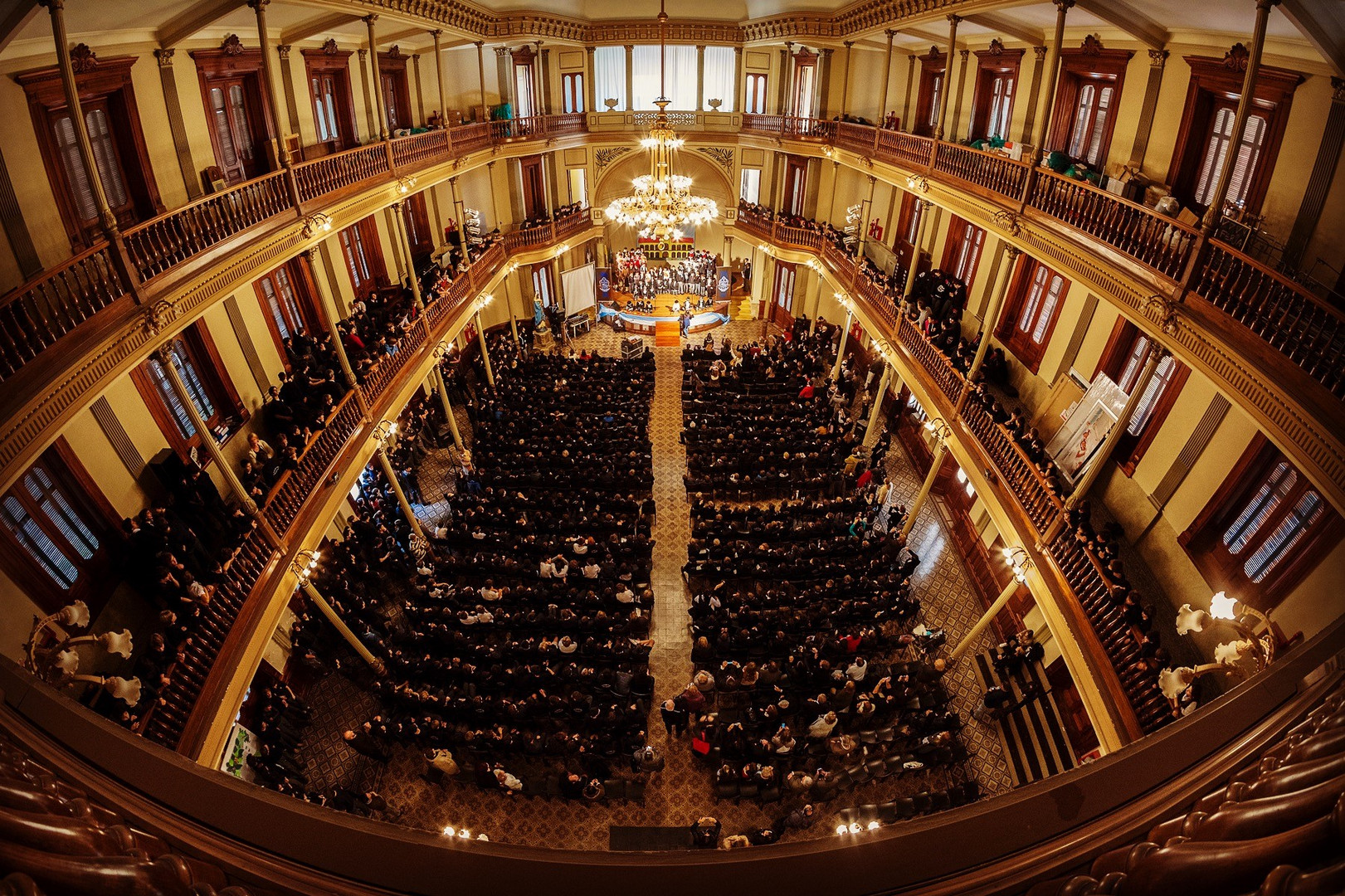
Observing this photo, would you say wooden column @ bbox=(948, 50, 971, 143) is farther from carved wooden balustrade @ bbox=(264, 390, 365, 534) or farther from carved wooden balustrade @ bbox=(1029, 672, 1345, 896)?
carved wooden balustrade @ bbox=(1029, 672, 1345, 896)

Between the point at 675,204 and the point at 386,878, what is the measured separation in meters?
17.2

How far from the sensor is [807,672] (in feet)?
37.9

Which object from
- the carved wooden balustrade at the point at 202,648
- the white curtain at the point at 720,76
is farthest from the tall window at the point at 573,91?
the carved wooden balustrade at the point at 202,648

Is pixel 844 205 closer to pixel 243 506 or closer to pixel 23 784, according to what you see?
pixel 243 506

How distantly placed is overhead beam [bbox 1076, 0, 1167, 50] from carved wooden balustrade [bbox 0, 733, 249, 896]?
13.5m

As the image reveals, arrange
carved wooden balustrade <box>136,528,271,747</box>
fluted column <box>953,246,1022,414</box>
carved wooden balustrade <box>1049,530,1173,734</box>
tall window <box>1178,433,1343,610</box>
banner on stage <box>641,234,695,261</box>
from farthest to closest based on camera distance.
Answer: banner on stage <box>641,234,695,261</box>, fluted column <box>953,246,1022,414</box>, tall window <box>1178,433,1343,610</box>, carved wooden balustrade <box>1049,530,1173,734</box>, carved wooden balustrade <box>136,528,271,747</box>

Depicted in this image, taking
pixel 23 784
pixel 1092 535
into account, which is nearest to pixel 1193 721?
pixel 23 784

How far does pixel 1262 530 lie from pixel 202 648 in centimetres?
1296

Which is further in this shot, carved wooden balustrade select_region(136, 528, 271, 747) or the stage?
the stage

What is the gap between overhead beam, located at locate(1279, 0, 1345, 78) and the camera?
22.4 ft

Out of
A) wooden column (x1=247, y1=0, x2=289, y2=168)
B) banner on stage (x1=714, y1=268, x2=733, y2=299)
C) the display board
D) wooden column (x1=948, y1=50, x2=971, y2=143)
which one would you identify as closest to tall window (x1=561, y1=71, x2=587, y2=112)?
the display board

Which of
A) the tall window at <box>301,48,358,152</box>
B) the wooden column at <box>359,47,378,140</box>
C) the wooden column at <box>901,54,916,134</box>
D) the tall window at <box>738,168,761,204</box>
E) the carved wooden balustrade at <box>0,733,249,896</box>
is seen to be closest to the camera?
the carved wooden balustrade at <box>0,733,249,896</box>

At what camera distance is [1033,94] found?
1510 cm

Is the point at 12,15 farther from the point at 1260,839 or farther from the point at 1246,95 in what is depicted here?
the point at 1246,95
